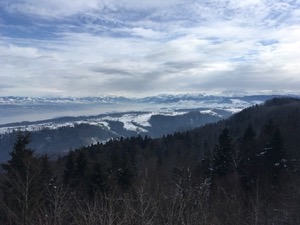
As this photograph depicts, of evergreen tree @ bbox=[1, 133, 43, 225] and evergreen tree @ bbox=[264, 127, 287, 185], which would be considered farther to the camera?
evergreen tree @ bbox=[264, 127, 287, 185]

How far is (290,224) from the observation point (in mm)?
23156

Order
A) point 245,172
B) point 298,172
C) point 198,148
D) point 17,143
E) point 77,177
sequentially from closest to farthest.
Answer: point 17,143 → point 77,177 → point 245,172 → point 298,172 → point 198,148

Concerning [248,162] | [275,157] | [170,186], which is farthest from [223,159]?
[170,186]

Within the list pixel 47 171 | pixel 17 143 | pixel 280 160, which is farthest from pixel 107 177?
pixel 280 160

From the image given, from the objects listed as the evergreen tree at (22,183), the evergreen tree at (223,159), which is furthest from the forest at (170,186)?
the evergreen tree at (223,159)

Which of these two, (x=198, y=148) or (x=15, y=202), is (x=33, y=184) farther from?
(x=198, y=148)

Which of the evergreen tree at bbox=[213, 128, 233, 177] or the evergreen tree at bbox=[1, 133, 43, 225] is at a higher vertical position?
the evergreen tree at bbox=[1, 133, 43, 225]

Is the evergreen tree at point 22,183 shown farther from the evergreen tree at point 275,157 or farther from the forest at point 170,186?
the evergreen tree at point 275,157

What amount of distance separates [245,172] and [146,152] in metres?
73.7

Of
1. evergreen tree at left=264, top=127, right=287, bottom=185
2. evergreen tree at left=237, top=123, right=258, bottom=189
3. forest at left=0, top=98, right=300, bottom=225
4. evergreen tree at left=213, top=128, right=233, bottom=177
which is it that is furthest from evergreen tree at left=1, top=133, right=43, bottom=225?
evergreen tree at left=264, top=127, right=287, bottom=185

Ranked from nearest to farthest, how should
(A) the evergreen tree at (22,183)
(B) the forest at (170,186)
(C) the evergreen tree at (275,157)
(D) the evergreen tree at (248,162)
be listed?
(B) the forest at (170,186)
(A) the evergreen tree at (22,183)
(D) the evergreen tree at (248,162)
(C) the evergreen tree at (275,157)

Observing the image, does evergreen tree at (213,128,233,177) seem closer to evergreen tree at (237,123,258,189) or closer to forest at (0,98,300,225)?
forest at (0,98,300,225)

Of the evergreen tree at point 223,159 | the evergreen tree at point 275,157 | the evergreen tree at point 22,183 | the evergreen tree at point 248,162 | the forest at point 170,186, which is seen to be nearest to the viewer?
the forest at point 170,186

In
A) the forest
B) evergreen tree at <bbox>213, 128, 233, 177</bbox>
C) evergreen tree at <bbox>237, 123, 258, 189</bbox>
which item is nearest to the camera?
the forest
